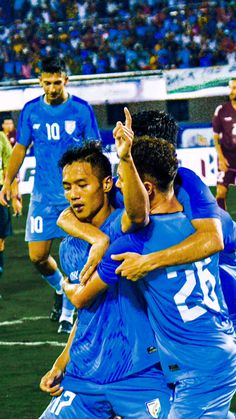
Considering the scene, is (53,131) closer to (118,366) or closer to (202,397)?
(118,366)

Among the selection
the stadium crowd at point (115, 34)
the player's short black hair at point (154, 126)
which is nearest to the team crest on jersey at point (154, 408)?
the player's short black hair at point (154, 126)

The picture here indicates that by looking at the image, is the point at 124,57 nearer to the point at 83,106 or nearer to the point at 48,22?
the point at 48,22

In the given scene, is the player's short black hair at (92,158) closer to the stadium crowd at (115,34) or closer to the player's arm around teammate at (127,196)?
the player's arm around teammate at (127,196)

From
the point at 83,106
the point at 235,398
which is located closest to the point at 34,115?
the point at 83,106

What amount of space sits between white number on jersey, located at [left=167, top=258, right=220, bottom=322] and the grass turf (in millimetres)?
2893

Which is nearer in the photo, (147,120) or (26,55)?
(147,120)

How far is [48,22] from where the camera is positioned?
2644 cm

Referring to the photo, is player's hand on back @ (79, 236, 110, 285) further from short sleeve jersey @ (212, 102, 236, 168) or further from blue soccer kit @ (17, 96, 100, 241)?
short sleeve jersey @ (212, 102, 236, 168)

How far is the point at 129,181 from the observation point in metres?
3.35

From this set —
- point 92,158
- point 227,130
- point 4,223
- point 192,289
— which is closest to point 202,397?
point 192,289

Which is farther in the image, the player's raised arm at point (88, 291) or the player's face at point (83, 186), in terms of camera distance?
the player's face at point (83, 186)

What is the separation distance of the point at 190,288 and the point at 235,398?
3140 millimetres

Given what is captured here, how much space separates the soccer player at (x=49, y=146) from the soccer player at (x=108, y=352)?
4.69 meters

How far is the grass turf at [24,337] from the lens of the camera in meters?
6.64
